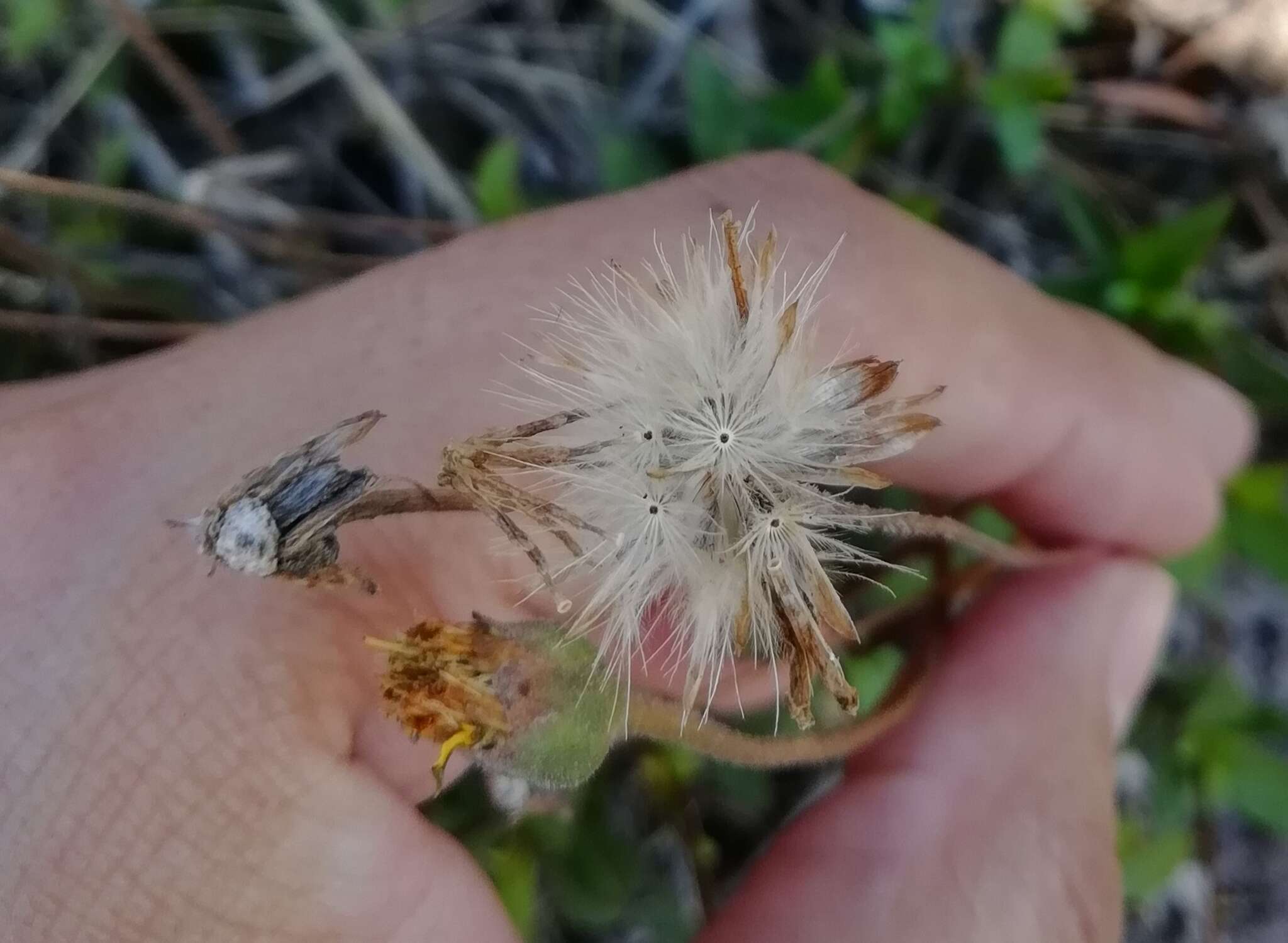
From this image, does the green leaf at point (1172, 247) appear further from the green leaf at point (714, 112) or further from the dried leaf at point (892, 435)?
the dried leaf at point (892, 435)

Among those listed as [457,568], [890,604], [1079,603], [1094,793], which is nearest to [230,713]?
[457,568]

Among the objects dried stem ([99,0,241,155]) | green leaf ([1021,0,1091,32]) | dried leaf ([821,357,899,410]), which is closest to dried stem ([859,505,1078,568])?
dried leaf ([821,357,899,410])

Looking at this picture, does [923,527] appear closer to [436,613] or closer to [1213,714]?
[436,613]

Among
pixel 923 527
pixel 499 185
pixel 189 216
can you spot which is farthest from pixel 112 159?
pixel 923 527

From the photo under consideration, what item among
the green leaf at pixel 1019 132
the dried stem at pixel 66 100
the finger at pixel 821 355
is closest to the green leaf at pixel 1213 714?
the finger at pixel 821 355

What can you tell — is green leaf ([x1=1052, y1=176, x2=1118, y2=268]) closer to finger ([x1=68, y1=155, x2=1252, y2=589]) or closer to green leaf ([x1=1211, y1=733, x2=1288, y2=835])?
finger ([x1=68, y1=155, x2=1252, y2=589])
